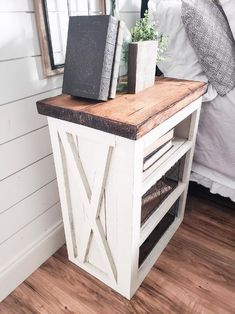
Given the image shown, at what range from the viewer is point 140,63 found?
0.85 m

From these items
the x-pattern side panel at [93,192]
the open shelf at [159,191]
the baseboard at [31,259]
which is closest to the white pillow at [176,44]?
the open shelf at [159,191]

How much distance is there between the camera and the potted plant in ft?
2.72

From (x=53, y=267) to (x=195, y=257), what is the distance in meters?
0.63

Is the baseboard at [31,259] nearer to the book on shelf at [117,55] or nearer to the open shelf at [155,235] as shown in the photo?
the open shelf at [155,235]

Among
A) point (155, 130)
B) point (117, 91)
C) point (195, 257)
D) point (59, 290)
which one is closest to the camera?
point (155, 130)

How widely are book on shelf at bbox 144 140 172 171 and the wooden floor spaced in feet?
1.67

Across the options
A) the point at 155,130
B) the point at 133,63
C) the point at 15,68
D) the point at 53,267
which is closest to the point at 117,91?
the point at 133,63

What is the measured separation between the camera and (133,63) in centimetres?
84

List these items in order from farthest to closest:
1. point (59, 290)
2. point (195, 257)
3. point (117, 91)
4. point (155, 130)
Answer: point (195, 257) → point (59, 290) → point (117, 91) → point (155, 130)

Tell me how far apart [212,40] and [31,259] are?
1175mm

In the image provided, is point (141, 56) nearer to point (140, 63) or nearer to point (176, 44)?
point (140, 63)

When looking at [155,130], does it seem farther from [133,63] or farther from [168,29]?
[168,29]

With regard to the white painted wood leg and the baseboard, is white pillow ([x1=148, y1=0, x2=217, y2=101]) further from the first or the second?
the baseboard

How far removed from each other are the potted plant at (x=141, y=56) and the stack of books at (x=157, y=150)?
0.63 ft
